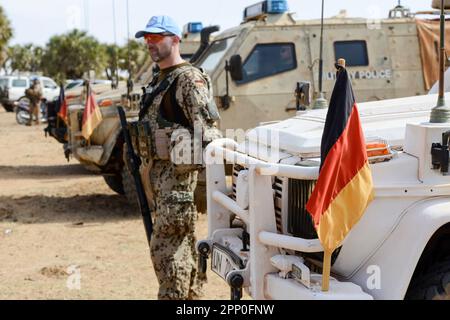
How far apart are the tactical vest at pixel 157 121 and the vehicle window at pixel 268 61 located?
4169 mm

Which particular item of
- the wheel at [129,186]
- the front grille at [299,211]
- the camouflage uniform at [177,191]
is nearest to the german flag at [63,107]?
the wheel at [129,186]

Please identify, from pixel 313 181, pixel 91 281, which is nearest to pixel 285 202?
pixel 313 181

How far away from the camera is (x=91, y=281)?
5.52m

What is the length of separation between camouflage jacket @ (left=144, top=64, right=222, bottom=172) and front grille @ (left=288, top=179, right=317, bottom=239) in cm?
103

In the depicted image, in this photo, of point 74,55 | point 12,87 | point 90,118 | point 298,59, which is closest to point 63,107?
point 90,118

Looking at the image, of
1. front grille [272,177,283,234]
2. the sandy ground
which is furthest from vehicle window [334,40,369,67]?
front grille [272,177,283,234]

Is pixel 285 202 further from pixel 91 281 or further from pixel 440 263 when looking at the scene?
pixel 91 281

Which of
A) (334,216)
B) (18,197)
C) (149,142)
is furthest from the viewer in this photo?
(18,197)

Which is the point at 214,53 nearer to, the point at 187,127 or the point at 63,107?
the point at 63,107

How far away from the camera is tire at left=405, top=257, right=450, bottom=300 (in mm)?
2973

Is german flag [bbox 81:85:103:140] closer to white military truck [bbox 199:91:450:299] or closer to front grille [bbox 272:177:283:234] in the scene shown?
white military truck [bbox 199:91:450:299]

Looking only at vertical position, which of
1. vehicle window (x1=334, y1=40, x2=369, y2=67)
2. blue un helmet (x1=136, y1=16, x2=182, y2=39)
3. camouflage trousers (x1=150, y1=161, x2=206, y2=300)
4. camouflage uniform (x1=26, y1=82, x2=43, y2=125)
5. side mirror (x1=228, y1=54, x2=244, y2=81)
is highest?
blue un helmet (x1=136, y1=16, x2=182, y2=39)

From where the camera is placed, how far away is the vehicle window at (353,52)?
8.79 meters
